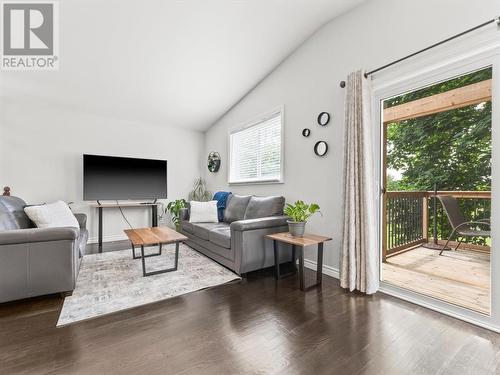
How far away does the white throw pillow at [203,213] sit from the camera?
3.93 metres

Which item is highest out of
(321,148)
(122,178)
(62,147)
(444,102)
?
(444,102)

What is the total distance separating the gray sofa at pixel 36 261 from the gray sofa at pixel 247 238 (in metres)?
1.48

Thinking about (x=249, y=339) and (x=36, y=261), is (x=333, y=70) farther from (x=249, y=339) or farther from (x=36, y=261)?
(x=36, y=261)

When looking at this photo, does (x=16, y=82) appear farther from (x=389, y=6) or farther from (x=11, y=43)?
(x=389, y=6)

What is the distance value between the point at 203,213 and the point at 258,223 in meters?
1.48

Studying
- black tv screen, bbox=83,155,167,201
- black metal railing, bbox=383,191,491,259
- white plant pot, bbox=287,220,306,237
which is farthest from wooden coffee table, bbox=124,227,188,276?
black metal railing, bbox=383,191,491,259

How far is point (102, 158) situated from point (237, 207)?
100 inches

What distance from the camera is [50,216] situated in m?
2.69

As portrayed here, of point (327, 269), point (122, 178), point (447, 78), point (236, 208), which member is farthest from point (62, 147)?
point (447, 78)

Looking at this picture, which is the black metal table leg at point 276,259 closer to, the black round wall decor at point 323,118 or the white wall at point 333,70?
the white wall at point 333,70

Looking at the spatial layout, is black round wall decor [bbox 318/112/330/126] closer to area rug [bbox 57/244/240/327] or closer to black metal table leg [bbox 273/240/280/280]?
black metal table leg [bbox 273/240/280/280]

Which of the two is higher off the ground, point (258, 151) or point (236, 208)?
point (258, 151)

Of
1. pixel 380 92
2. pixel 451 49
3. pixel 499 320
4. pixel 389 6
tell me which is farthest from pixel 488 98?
pixel 499 320

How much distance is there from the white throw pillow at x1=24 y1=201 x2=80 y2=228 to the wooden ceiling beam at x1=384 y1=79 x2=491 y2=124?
4.18m
